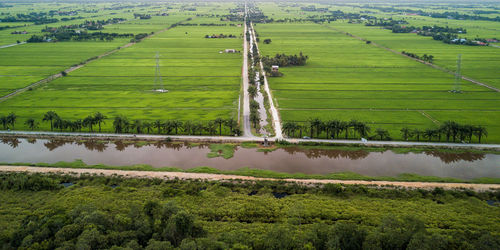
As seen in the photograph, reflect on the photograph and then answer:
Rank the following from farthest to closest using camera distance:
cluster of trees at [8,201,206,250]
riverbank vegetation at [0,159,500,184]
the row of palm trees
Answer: the row of palm trees → riverbank vegetation at [0,159,500,184] → cluster of trees at [8,201,206,250]

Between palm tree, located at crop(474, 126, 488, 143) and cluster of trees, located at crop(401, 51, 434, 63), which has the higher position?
cluster of trees, located at crop(401, 51, 434, 63)

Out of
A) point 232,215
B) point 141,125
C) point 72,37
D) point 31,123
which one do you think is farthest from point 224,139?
point 72,37

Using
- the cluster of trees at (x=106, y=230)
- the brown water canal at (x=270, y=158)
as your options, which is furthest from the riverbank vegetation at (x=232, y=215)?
the brown water canal at (x=270, y=158)

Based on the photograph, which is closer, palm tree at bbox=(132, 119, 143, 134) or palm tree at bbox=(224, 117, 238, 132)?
palm tree at bbox=(224, 117, 238, 132)

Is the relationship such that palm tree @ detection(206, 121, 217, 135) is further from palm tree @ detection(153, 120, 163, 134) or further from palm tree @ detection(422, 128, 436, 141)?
palm tree @ detection(422, 128, 436, 141)

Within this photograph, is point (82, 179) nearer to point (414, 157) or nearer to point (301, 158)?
point (301, 158)

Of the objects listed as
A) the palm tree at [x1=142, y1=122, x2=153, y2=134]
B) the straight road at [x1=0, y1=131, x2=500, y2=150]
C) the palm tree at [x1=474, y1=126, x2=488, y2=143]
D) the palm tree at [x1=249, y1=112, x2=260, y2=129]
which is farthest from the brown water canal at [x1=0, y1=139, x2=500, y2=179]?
the palm tree at [x1=249, y1=112, x2=260, y2=129]
